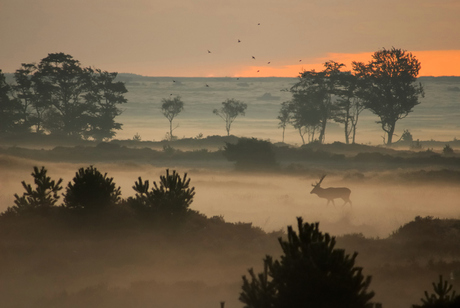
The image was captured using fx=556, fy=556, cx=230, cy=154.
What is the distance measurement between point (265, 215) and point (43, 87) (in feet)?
221

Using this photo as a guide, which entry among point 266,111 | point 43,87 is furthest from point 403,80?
point 266,111

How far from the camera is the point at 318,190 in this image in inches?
1284

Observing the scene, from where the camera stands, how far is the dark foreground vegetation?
9422mm

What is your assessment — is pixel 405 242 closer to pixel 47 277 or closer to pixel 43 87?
pixel 47 277

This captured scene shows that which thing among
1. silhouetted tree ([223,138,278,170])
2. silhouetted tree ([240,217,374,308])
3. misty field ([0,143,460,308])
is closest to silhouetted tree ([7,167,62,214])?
misty field ([0,143,460,308])

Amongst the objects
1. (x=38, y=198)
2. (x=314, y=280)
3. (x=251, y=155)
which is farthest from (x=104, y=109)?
(x=314, y=280)

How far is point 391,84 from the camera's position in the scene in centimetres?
8988

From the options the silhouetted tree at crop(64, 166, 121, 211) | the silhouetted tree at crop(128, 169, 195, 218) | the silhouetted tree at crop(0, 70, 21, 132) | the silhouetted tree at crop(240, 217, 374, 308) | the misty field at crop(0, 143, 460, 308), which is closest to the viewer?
the silhouetted tree at crop(240, 217, 374, 308)

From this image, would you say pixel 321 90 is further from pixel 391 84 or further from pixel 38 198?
pixel 38 198

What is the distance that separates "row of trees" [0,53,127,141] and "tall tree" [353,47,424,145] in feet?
130

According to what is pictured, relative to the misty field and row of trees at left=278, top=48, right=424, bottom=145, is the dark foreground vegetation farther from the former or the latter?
row of trees at left=278, top=48, right=424, bottom=145

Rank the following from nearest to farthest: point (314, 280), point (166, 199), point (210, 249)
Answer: point (314, 280), point (210, 249), point (166, 199)

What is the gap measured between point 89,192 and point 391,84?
75.9 m

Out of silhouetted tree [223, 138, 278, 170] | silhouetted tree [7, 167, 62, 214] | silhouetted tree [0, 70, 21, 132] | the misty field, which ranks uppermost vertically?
silhouetted tree [0, 70, 21, 132]
